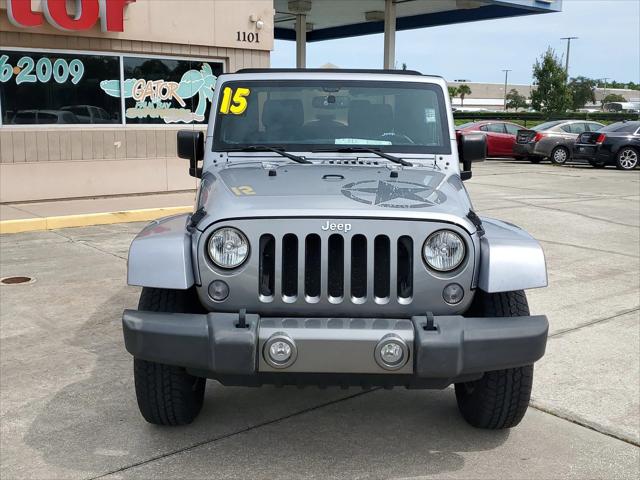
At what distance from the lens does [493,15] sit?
22.8 m

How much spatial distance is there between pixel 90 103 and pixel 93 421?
9.62 m

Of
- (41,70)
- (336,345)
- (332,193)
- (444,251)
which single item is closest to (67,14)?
(41,70)

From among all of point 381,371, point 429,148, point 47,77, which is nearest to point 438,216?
point 381,371

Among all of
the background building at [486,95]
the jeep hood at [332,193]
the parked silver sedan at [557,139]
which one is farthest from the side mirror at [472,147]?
the background building at [486,95]

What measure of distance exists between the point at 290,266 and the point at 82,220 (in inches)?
304

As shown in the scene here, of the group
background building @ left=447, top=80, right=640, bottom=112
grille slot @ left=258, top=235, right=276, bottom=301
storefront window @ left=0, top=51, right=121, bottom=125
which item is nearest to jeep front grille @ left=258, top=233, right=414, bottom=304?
grille slot @ left=258, top=235, right=276, bottom=301

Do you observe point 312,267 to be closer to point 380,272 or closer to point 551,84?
point 380,272

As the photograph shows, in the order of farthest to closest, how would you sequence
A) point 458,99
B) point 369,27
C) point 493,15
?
point 458,99, point 369,27, point 493,15

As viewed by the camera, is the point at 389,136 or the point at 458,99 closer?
the point at 389,136

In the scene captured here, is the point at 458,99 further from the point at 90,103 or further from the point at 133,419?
the point at 133,419

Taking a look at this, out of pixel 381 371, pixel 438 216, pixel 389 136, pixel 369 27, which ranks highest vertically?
pixel 369 27

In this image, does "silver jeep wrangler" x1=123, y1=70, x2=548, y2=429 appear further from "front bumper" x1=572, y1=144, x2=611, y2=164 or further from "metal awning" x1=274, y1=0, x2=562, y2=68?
"front bumper" x1=572, y1=144, x2=611, y2=164

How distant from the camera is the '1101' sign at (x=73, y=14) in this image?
11.0m

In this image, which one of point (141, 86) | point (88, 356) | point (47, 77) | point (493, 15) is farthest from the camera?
point (493, 15)
